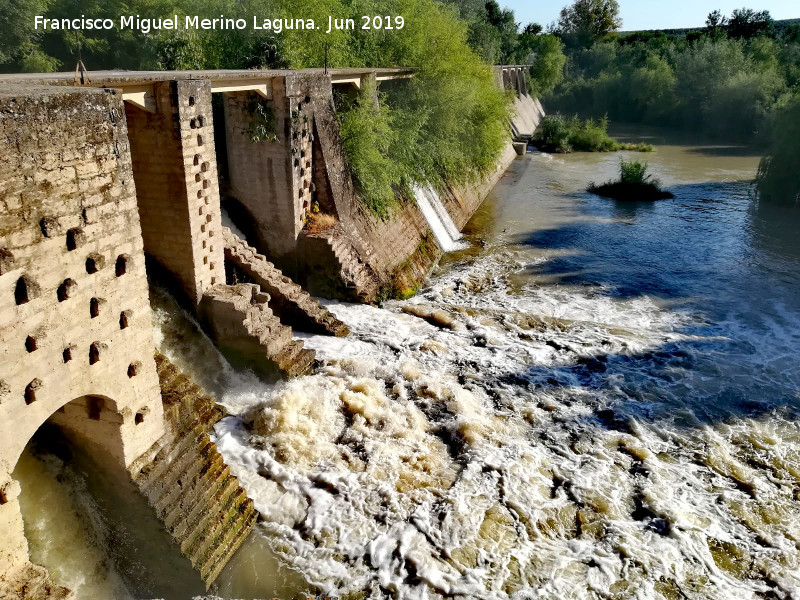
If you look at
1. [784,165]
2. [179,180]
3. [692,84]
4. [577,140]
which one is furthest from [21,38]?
[692,84]

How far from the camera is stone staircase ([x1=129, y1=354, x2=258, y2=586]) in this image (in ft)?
22.8

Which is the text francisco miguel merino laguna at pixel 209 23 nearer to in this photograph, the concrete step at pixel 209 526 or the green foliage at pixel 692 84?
the concrete step at pixel 209 526

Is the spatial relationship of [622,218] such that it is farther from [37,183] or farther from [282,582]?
[37,183]

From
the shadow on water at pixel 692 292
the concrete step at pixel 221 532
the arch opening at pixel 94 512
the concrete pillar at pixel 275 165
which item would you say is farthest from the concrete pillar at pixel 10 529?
the concrete pillar at pixel 275 165

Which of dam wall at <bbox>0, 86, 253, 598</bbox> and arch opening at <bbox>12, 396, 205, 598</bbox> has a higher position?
dam wall at <bbox>0, 86, 253, 598</bbox>

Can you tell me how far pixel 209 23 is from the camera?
→ 20344mm

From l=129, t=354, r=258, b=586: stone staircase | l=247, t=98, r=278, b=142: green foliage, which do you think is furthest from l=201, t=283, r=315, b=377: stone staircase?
l=247, t=98, r=278, b=142: green foliage

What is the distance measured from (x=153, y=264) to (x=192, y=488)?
14.8ft

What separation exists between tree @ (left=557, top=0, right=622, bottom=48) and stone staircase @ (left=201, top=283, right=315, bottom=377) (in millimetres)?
71496

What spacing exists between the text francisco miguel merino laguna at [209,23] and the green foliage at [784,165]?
17245mm

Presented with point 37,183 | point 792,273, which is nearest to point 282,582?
point 37,183

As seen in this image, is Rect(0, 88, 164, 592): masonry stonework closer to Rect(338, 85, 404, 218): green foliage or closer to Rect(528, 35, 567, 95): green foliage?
Rect(338, 85, 404, 218): green foliage

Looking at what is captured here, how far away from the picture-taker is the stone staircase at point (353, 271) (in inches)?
544

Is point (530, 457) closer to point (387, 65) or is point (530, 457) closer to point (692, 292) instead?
point (692, 292)
